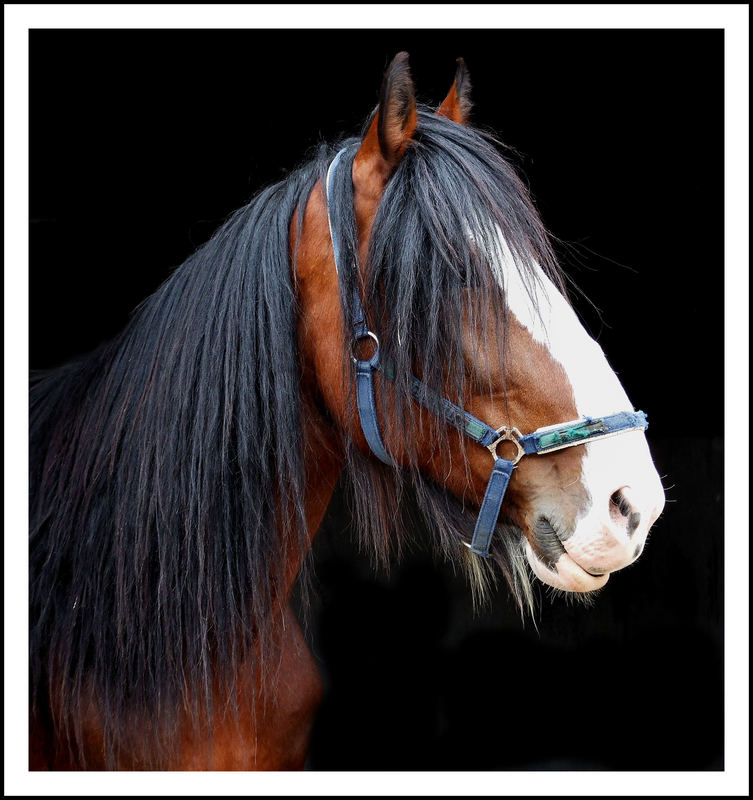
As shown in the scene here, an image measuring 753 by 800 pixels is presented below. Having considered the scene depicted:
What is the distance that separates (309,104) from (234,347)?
2.13 meters

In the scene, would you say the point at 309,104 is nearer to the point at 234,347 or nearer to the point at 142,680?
the point at 234,347

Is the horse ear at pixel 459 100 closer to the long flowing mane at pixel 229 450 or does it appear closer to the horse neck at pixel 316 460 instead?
the long flowing mane at pixel 229 450

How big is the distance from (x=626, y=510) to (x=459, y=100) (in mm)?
951

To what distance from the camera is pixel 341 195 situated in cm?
116

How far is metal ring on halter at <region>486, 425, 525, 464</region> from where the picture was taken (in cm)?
108

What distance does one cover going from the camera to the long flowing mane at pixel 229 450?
1.11 metres

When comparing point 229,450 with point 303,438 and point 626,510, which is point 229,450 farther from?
point 626,510

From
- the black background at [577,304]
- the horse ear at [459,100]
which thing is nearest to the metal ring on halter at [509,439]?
the horse ear at [459,100]

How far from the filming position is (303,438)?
121cm

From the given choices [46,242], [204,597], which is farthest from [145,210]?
[204,597]

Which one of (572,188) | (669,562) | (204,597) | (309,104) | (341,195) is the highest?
(309,104)

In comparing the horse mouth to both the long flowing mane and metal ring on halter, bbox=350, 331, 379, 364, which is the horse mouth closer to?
the long flowing mane

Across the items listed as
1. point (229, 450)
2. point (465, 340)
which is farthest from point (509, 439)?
point (229, 450)

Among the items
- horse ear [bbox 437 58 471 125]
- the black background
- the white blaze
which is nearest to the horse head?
the white blaze
